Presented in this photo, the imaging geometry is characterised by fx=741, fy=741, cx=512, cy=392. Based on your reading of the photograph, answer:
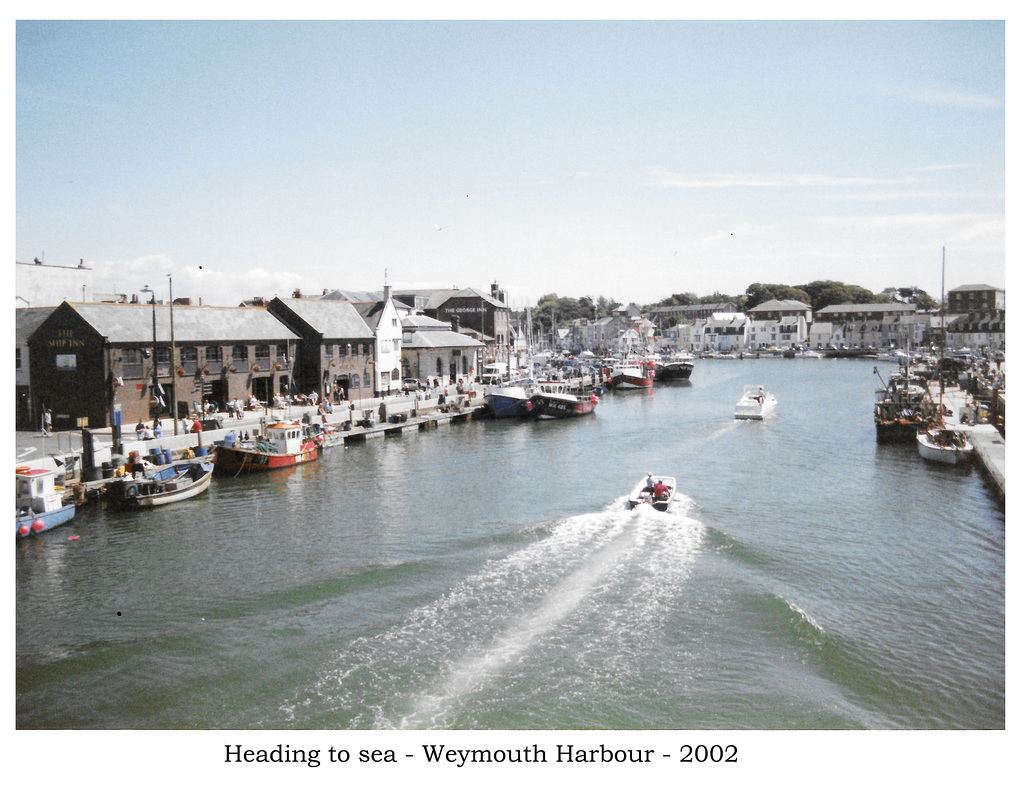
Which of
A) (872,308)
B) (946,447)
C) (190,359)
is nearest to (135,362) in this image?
(190,359)

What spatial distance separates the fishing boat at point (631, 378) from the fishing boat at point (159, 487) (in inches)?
1815

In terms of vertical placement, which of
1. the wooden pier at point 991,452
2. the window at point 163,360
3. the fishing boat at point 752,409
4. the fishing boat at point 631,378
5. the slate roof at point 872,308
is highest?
the slate roof at point 872,308

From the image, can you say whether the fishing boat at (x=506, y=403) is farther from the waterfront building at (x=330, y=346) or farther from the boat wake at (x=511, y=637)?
the boat wake at (x=511, y=637)

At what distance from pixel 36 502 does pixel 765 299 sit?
13713 cm

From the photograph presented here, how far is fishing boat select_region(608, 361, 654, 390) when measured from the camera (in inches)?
2505

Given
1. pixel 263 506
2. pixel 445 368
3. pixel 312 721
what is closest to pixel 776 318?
pixel 445 368

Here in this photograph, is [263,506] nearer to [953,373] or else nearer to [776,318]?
[953,373]

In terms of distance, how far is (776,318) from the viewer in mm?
127250

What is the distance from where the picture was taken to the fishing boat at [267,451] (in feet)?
80.2

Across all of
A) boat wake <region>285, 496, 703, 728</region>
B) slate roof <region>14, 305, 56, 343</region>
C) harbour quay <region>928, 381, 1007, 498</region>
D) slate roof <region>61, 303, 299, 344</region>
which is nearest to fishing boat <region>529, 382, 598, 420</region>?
slate roof <region>61, 303, 299, 344</region>

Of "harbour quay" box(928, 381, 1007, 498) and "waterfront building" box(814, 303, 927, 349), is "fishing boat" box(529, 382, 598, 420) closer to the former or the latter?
"harbour quay" box(928, 381, 1007, 498)

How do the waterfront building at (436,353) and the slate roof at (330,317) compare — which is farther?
the waterfront building at (436,353)

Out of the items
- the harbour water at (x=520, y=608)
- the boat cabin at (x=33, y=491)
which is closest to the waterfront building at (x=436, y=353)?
the harbour water at (x=520, y=608)

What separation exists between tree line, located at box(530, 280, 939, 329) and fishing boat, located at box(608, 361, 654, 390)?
49.6 m
